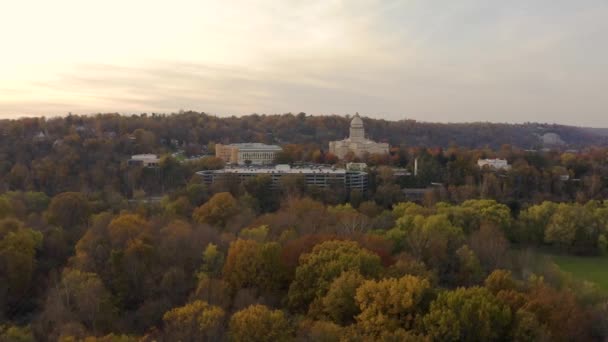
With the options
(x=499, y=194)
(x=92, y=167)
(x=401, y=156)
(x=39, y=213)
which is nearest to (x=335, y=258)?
(x=39, y=213)

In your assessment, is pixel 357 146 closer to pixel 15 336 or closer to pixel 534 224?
pixel 534 224


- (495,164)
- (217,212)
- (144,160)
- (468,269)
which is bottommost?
(468,269)

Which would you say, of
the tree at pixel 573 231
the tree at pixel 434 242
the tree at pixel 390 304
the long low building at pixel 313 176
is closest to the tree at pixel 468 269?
the tree at pixel 434 242

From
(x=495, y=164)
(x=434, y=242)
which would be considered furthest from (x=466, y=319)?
(x=495, y=164)

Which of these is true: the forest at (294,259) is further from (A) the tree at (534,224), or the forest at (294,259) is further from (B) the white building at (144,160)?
(B) the white building at (144,160)

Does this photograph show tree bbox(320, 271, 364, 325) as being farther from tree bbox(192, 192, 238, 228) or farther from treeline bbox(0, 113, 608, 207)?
treeline bbox(0, 113, 608, 207)

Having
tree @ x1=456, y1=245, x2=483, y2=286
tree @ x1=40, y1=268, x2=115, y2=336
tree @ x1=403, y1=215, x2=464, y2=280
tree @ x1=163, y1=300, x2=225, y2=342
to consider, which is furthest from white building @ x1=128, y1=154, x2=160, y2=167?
tree @ x1=163, y1=300, x2=225, y2=342

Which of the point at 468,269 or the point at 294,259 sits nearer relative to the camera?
the point at 294,259

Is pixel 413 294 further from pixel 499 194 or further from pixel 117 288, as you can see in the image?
pixel 499 194
